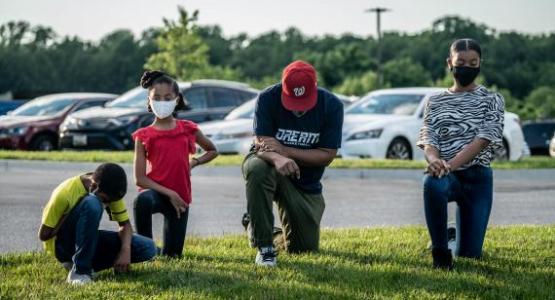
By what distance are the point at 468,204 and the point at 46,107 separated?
17.7 meters

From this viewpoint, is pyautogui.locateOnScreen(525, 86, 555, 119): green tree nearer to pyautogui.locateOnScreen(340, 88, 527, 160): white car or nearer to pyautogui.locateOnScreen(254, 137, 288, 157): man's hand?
pyautogui.locateOnScreen(340, 88, 527, 160): white car

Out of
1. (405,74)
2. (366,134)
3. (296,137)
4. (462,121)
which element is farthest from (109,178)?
(405,74)

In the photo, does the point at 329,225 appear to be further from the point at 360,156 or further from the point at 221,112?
the point at 221,112

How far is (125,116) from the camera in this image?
19.5 metres

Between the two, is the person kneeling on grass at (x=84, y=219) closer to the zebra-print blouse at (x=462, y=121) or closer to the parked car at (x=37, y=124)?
the zebra-print blouse at (x=462, y=121)

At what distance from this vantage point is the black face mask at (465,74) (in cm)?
612

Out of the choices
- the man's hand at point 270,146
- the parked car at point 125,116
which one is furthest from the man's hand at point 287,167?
the parked car at point 125,116

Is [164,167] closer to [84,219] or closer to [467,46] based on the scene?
[84,219]

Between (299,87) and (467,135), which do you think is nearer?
(299,87)

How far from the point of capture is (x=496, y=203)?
1116 cm

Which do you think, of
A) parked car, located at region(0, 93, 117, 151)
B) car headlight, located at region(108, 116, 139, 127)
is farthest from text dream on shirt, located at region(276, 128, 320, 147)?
parked car, located at region(0, 93, 117, 151)

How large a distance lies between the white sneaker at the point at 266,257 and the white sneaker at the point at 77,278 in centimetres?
114

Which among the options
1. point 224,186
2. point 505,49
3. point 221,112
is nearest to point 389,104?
point 221,112

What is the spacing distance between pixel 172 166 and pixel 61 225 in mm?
1040
